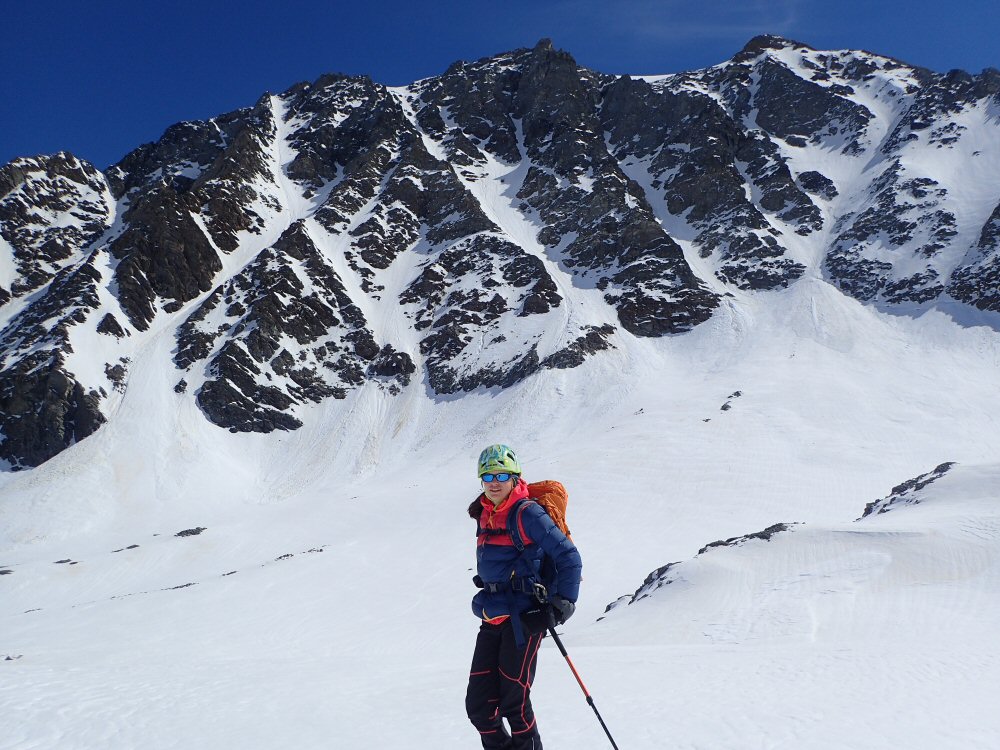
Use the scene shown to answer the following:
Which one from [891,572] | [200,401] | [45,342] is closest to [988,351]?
[891,572]

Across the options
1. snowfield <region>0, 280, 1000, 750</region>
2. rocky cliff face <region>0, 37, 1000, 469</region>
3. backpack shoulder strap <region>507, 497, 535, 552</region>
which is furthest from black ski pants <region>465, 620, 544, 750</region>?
rocky cliff face <region>0, 37, 1000, 469</region>

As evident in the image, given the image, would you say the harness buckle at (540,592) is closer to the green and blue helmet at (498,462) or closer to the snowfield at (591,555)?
the green and blue helmet at (498,462)

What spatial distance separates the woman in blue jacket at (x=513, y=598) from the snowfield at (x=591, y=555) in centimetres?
149

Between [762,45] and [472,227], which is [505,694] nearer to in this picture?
[472,227]

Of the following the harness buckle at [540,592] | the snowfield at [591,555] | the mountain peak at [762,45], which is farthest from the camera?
the mountain peak at [762,45]

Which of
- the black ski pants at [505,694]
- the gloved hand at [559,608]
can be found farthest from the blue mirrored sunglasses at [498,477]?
the black ski pants at [505,694]

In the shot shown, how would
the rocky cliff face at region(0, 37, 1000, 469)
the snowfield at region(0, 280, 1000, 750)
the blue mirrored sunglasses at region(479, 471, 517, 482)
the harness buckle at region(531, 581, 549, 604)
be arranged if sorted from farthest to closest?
1. the rocky cliff face at region(0, 37, 1000, 469)
2. the snowfield at region(0, 280, 1000, 750)
3. the blue mirrored sunglasses at region(479, 471, 517, 482)
4. the harness buckle at region(531, 581, 549, 604)

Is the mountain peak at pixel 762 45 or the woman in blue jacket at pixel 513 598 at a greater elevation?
the mountain peak at pixel 762 45

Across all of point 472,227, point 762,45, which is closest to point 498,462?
point 472,227

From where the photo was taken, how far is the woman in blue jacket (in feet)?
14.8

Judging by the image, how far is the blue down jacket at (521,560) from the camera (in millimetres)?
4500

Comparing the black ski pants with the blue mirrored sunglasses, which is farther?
the blue mirrored sunglasses

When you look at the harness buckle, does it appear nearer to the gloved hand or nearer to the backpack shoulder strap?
the gloved hand

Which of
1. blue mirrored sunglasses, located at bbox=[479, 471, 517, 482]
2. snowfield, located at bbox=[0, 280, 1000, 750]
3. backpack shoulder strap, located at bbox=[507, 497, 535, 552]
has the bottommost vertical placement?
snowfield, located at bbox=[0, 280, 1000, 750]
